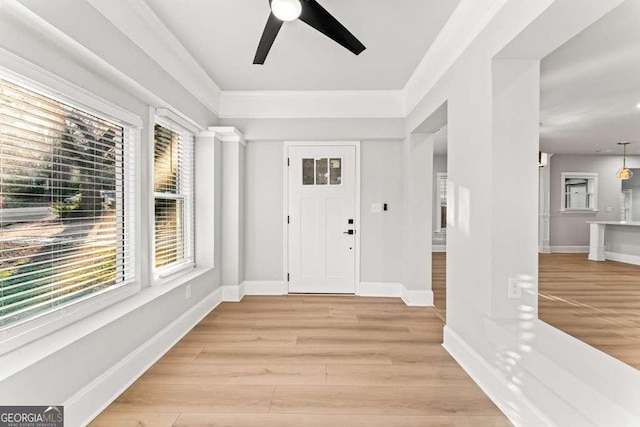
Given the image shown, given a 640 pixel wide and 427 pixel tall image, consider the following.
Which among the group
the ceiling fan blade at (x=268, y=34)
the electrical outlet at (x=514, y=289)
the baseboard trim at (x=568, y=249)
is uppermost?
the ceiling fan blade at (x=268, y=34)

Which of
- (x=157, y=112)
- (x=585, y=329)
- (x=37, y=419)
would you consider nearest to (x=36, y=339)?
(x=37, y=419)

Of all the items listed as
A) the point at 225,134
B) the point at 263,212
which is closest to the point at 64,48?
the point at 225,134

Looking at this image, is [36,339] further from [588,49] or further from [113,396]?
[588,49]

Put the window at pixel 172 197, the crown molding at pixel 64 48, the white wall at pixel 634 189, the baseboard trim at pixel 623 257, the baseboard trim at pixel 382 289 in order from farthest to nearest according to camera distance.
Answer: the white wall at pixel 634 189 < the baseboard trim at pixel 623 257 < the baseboard trim at pixel 382 289 < the window at pixel 172 197 < the crown molding at pixel 64 48

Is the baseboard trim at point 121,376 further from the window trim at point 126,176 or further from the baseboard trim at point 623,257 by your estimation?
the baseboard trim at point 623,257

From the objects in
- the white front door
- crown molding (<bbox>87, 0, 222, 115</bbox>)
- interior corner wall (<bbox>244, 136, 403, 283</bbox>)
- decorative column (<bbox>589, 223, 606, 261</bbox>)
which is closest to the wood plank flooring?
decorative column (<bbox>589, 223, 606, 261</bbox>)

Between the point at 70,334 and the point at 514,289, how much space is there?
2608 millimetres

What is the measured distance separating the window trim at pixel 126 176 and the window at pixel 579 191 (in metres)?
9.64

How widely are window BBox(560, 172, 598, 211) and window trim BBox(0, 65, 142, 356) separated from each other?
379 inches

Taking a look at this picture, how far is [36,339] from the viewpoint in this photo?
167 cm

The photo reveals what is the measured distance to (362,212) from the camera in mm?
4426

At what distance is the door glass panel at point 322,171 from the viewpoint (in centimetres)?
446

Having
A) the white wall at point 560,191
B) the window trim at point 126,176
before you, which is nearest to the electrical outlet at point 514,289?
the window trim at point 126,176

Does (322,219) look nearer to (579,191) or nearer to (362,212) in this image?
(362,212)
